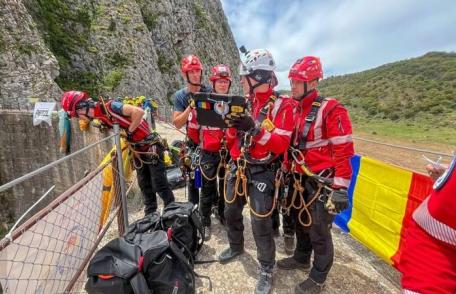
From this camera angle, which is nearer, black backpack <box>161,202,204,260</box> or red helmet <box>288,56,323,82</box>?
red helmet <box>288,56,323,82</box>

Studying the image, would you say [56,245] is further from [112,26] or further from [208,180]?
[112,26]

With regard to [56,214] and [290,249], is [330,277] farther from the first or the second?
[56,214]

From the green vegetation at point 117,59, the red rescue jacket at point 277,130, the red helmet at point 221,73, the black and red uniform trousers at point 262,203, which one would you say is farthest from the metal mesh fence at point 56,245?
the green vegetation at point 117,59

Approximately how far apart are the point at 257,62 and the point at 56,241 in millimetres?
2511

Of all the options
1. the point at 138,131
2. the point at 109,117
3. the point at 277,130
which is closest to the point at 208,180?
the point at 138,131

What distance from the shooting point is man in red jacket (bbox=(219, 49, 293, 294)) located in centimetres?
268

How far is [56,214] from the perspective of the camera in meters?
2.42

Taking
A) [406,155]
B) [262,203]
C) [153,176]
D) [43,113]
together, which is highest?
[43,113]

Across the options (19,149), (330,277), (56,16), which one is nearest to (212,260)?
(330,277)

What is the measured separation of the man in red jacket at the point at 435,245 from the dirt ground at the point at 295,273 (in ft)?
7.86

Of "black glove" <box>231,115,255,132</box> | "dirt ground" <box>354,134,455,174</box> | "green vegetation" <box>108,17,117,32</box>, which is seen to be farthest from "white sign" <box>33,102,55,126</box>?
"green vegetation" <box>108,17,117,32</box>

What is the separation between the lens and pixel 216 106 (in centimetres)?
262

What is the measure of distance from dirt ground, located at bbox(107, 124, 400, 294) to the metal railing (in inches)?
54.1

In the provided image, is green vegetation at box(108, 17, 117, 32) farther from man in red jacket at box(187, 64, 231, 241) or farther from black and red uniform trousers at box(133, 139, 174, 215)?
man in red jacket at box(187, 64, 231, 241)
